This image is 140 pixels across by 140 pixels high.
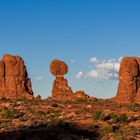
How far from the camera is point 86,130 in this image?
35.4 metres

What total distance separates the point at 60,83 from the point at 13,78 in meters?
7.35

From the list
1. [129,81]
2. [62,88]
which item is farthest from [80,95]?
[129,81]

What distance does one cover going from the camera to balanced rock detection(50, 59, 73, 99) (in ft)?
250

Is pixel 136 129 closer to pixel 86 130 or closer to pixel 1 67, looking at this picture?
pixel 86 130

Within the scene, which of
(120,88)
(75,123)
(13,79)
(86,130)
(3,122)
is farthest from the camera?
(13,79)

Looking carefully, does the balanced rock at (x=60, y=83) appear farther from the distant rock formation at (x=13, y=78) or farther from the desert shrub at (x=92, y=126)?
the desert shrub at (x=92, y=126)

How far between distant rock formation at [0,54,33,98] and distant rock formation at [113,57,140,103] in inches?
570

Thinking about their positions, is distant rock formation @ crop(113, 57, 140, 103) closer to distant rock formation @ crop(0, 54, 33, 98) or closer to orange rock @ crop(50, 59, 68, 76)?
orange rock @ crop(50, 59, 68, 76)

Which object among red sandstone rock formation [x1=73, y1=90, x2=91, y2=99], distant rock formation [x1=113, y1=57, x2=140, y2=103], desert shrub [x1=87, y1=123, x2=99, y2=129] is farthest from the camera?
red sandstone rock formation [x1=73, y1=90, x2=91, y2=99]

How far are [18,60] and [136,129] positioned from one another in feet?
145

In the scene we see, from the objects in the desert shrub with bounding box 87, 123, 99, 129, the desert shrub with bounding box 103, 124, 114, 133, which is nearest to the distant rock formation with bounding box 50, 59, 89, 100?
the desert shrub with bounding box 87, 123, 99, 129

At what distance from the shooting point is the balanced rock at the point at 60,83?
250ft

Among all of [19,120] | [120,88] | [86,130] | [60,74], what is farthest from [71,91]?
[86,130]

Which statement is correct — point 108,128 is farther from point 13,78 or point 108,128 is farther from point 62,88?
point 13,78
